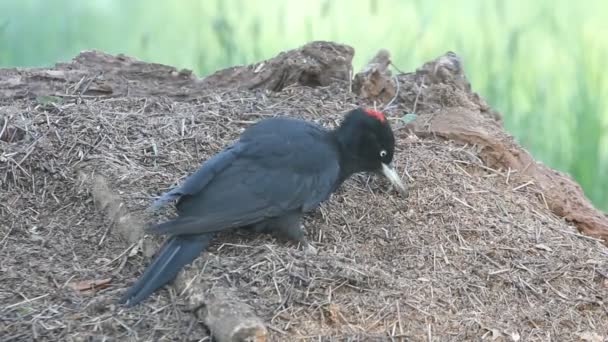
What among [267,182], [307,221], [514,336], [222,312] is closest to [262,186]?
[267,182]

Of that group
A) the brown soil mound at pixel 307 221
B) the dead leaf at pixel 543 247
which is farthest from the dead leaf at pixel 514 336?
the dead leaf at pixel 543 247

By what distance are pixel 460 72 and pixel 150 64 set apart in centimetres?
190

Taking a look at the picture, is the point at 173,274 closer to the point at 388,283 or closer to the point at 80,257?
the point at 80,257

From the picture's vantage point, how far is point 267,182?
433cm

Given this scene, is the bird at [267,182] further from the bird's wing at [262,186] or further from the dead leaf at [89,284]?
the dead leaf at [89,284]

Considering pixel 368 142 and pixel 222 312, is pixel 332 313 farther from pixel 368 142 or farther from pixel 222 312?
pixel 368 142

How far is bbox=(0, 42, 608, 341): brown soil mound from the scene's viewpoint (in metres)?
3.87

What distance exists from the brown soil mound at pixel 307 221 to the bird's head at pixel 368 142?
165mm

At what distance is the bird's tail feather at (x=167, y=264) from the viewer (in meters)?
3.90

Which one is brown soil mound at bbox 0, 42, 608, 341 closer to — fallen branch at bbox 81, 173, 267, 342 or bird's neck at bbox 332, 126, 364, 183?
fallen branch at bbox 81, 173, 267, 342

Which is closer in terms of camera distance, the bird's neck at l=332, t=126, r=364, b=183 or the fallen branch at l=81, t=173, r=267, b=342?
the fallen branch at l=81, t=173, r=267, b=342

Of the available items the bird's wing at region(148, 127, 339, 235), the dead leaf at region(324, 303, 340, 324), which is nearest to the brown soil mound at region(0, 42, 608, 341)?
the dead leaf at region(324, 303, 340, 324)

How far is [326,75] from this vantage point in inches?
233

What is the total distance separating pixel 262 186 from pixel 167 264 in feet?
1.93
